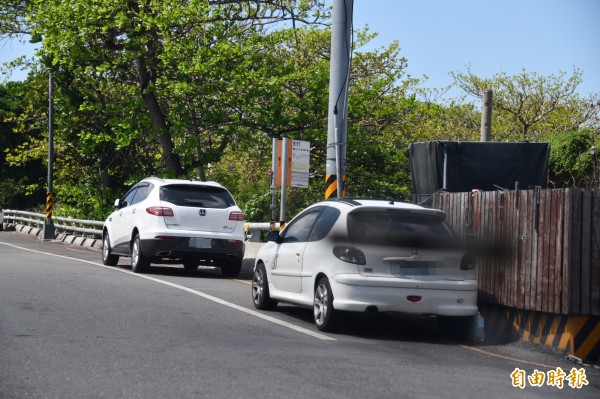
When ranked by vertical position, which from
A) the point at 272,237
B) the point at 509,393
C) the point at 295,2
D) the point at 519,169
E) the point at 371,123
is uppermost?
the point at 295,2

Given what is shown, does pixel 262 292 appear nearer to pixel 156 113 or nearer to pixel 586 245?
pixel 586 245

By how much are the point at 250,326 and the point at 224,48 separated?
1850 centimetres

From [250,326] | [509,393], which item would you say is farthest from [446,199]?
[509,393]

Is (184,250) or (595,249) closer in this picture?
(595,249)

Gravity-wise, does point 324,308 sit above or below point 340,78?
below

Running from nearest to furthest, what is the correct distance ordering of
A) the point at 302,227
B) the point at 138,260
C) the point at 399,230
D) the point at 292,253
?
1. the point at 399,230
2. the point at 292,253
3. the point at 302,227
4. the point at 138,260

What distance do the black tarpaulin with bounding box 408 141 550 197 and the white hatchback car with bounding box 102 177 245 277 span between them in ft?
12.6

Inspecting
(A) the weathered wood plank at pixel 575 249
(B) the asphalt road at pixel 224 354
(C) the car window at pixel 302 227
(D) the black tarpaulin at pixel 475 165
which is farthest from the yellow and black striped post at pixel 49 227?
(A) the weathered wood plank at pixel 575 249

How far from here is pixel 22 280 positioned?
1426 cm

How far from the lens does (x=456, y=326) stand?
10375 mm

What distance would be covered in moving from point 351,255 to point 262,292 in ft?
7.93

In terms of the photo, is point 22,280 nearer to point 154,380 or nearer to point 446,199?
point 446,199

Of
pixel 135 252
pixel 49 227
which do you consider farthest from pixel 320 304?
pixel 49 227

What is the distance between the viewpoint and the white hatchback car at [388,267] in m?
9.84
